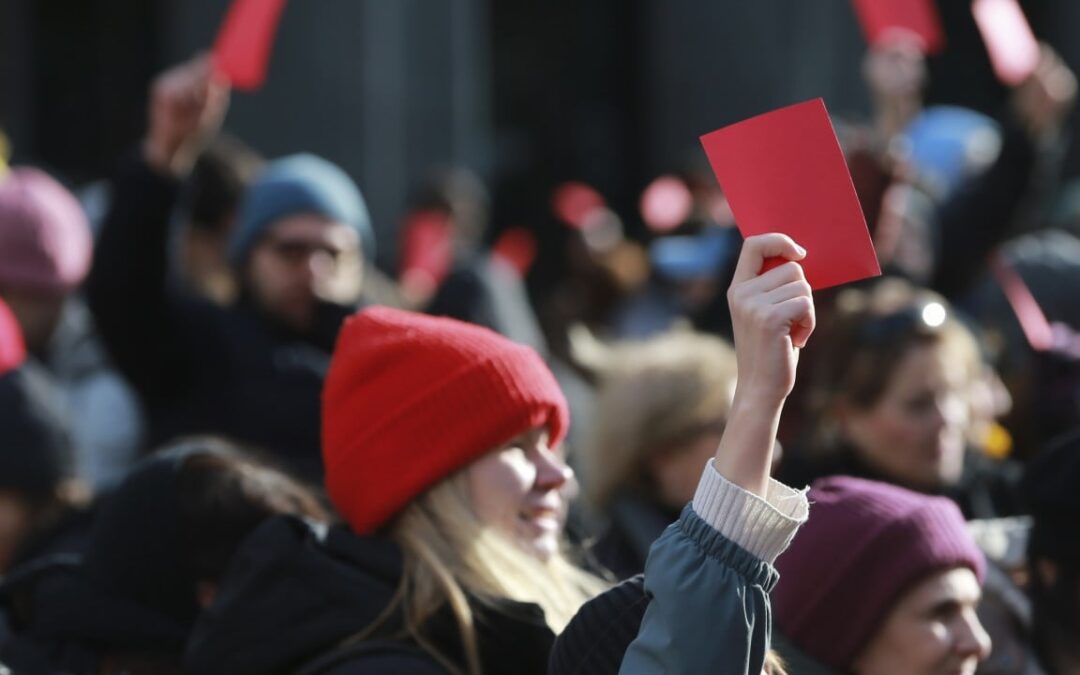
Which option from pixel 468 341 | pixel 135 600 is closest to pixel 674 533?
pixel 468 341

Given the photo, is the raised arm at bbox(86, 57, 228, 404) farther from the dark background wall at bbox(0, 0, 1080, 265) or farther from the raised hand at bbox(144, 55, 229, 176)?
the dark background wall at bbox(0, 0, 1080, 265)

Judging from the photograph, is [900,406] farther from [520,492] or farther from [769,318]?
[769,318]

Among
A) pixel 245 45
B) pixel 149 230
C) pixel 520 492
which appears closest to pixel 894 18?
pixel 245 45

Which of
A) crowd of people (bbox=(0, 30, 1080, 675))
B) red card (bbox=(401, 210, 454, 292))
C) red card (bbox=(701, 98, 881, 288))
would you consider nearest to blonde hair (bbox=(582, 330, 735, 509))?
crowd of people (bbox=(0, 30, 1080, 675))

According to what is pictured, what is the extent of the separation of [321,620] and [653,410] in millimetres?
1678

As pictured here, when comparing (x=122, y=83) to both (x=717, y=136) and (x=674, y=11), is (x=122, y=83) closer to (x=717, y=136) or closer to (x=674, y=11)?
(x=674, y=11)

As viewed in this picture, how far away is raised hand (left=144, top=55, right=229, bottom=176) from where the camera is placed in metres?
3.88

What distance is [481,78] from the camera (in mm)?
12172

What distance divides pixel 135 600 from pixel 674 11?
1043 cm

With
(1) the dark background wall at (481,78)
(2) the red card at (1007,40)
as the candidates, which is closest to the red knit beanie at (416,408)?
(2) the red card at (1007,40)

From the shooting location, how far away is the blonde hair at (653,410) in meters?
3.97

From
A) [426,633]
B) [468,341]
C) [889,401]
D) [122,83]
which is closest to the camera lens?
[426,633]

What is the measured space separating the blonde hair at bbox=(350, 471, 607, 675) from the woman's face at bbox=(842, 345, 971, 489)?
4.15 ft

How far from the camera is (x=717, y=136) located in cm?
199
